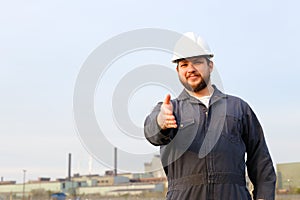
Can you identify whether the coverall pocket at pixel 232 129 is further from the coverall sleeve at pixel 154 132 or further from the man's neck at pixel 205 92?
the coverall sleeve at pixel 154 132

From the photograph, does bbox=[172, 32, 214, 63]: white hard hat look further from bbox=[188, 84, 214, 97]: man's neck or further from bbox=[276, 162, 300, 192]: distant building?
bbox=[276, 162, 300, 192]: distant building

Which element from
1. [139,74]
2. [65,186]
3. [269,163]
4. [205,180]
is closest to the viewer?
[139,74]

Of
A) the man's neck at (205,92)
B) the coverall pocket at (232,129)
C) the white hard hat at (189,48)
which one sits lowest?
the coverall pocket at (232,129)

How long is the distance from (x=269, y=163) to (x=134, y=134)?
103cm

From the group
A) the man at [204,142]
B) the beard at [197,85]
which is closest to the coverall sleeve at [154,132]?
the man at [204,142]

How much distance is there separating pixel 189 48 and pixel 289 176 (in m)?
47.3

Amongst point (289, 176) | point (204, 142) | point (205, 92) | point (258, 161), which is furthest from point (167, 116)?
point (289, 176)

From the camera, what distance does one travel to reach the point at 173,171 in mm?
3932

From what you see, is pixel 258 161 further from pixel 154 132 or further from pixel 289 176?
pixel 289 176

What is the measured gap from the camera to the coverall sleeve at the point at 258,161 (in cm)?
402

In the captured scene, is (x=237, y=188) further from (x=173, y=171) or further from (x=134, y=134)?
(x=134, y=134)

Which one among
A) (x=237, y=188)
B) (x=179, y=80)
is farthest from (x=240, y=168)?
(x=179, y=80)

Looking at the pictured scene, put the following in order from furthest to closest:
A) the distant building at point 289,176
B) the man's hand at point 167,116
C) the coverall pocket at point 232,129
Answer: the distant building at point 289,176
the coverall pocket at point 232,129
the man's hand at point 167,116

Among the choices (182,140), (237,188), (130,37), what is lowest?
(237,188)
